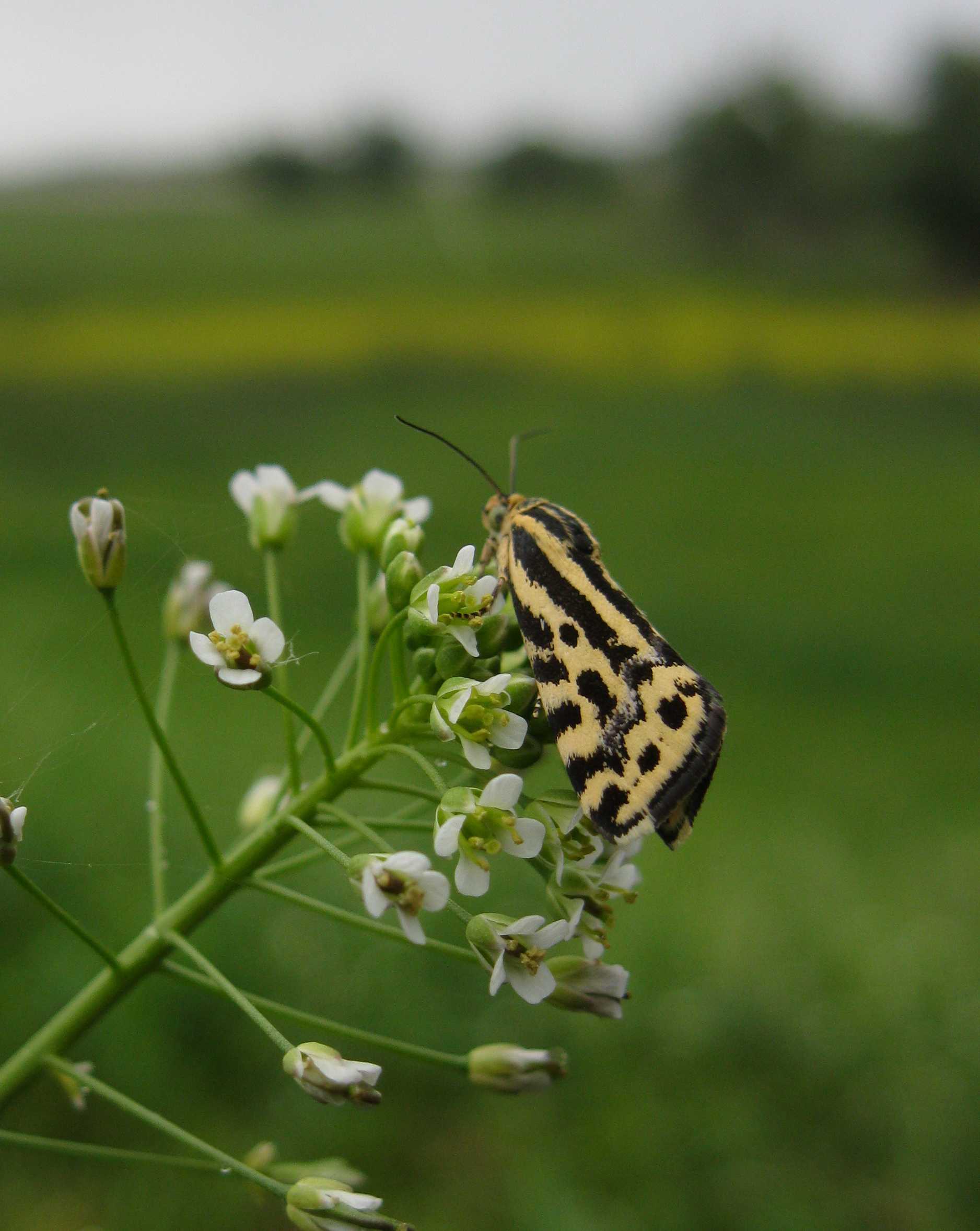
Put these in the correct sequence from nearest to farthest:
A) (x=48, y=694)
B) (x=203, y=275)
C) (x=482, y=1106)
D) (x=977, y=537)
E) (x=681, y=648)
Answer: (x=482, y=1106), (x=48, y=694), (x=681, y=648), (x=977, y=537), (x=203, y=275)

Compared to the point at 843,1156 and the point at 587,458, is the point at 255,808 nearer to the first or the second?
the point at 843,1156

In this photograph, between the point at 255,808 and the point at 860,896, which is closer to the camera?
A: the point at 255,808

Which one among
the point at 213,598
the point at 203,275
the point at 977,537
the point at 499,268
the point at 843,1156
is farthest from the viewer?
the point at 499,268

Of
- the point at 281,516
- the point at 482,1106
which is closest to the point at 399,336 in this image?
the point at 482,1106

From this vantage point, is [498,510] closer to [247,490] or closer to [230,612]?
[247,490]

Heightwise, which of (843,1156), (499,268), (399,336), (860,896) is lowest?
(843,1156)

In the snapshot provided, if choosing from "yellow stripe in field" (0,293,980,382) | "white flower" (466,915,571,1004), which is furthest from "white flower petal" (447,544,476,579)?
"yellow stripe in field" (0,293,980,382)

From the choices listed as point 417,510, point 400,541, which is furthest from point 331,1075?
point 417,510
